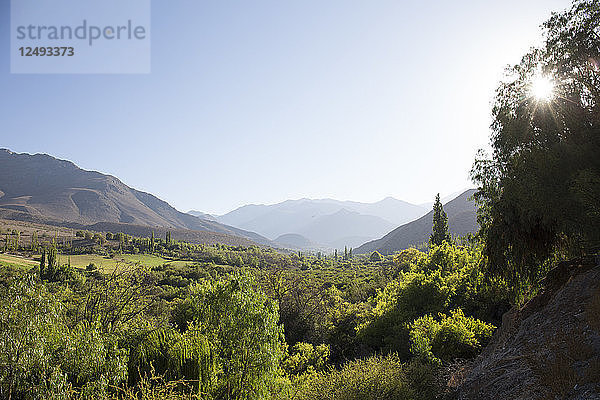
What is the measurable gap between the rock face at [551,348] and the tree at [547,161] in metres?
1.25

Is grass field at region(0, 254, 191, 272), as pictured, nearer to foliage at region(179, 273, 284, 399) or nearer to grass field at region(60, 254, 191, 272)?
grass field at region(60, 254, 191, 272)

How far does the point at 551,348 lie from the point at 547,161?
214 inches

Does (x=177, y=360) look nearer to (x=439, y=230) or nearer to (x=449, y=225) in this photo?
(x=439, y=230)

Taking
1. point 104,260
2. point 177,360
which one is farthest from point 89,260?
point 177,360

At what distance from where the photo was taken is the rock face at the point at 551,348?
6.83 metres

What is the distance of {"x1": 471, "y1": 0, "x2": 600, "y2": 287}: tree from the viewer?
997cm

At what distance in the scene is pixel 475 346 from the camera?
1400cm

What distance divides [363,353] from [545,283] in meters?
12.9

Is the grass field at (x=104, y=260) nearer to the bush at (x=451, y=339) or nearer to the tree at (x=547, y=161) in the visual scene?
the bush at (x=451, y=339)

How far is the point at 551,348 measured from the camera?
321 inches

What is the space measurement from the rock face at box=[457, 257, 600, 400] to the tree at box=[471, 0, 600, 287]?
1.25 meters

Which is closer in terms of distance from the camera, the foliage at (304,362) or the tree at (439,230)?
the foliage at (304,362)

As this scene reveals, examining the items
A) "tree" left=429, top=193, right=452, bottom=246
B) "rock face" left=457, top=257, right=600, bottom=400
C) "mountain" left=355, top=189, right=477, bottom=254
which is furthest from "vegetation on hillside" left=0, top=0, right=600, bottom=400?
"mountain" left=355, top=189, right=477, bottom=254

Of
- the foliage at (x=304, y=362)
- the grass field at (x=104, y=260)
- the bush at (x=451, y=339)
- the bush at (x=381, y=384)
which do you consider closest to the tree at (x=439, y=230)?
the foliage at (x=304, y=362)
